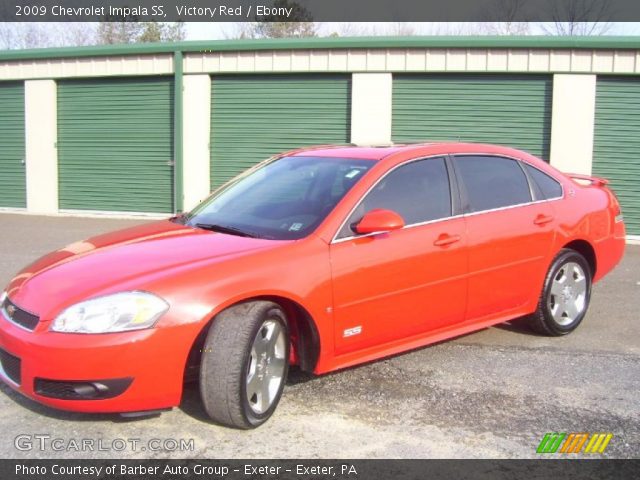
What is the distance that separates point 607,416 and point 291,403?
6.15 ft

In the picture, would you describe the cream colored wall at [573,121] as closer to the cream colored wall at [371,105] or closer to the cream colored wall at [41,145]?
the cream colored wall at [371,105]

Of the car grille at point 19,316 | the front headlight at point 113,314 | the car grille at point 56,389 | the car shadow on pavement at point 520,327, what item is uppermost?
the front headlight at point 113,314

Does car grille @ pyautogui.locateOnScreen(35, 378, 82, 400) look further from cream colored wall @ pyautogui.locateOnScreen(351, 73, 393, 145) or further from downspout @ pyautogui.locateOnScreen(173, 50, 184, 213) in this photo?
downspout @ pyautogui.locateOnScreen(173, 50, 184, 213)

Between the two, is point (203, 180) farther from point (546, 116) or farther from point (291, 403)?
point (291, 403)

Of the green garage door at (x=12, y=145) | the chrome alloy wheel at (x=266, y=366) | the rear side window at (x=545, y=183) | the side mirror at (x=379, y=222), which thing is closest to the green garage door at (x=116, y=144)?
the green garage door at (x=12, y=145)

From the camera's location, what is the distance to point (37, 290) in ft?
12.6

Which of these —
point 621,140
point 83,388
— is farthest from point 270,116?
point 83,388

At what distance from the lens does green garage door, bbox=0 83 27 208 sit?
15557mm

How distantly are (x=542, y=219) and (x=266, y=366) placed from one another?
2737 mm

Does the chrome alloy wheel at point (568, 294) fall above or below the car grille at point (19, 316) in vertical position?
below

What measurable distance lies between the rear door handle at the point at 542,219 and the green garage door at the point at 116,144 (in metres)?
10.1

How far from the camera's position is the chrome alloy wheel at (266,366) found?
3.79m

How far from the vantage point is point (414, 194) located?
4.77 metres

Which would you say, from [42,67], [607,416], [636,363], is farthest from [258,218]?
[42,67]
